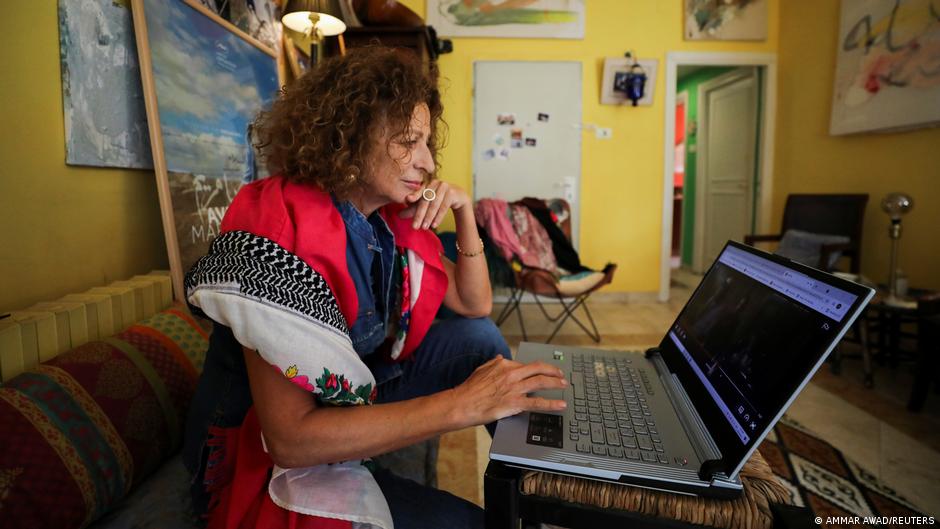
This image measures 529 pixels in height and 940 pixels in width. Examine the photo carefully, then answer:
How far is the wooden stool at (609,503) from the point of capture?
1.81 ft

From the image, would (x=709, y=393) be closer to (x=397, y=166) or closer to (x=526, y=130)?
(x=397, y=166)

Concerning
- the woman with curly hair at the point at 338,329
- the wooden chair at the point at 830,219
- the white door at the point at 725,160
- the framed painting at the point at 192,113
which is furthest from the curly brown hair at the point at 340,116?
the white door at the point at 725,160

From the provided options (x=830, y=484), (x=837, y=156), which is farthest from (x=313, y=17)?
(x=837, y=156)

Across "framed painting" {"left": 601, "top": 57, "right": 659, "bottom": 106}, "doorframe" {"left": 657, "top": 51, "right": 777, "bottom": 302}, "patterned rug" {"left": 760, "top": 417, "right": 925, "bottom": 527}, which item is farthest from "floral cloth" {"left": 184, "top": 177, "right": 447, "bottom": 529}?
"doorframe" {"left": 657, "top": 51, "right": 777, "bottom": 302}

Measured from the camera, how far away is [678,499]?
566 mm

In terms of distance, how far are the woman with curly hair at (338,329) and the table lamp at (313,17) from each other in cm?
155

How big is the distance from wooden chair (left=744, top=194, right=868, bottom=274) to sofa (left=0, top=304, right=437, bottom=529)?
3.24m

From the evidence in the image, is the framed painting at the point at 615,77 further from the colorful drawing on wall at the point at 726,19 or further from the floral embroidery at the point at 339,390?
the floral embroidery at the point at 339,390

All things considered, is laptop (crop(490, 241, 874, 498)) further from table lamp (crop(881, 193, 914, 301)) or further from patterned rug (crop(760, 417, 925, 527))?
table lamp (crop(881, 193, 914, 301))

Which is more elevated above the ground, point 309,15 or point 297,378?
point 309,15

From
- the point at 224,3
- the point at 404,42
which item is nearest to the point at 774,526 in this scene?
the point at 224,3

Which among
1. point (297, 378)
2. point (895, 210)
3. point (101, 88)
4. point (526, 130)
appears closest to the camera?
point (297, 378)

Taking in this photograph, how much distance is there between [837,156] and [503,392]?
160 inches

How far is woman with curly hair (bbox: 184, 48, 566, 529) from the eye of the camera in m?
0.68
